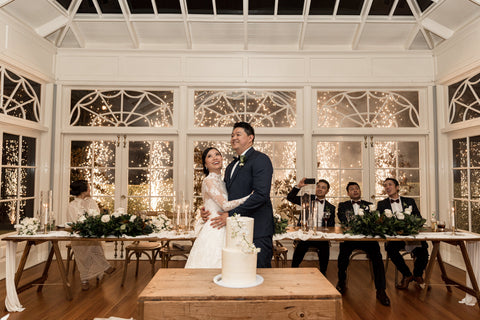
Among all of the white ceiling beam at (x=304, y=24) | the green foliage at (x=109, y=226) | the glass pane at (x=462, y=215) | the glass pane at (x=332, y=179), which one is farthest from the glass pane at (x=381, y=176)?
the green foliage at (x=109, y=226)

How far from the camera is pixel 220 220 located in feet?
8.07

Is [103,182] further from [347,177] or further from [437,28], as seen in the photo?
[437,28]

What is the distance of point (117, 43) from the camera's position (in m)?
5.80

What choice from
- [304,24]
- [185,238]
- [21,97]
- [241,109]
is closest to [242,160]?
[185,238]

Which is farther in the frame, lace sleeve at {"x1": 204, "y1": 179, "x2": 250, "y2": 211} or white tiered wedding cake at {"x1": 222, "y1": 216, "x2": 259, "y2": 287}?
lace sleeve at {"x1": 204, "y1": 179, "x2": 250, "y2": 211}

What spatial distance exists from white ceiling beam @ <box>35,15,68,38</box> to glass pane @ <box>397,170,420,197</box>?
600 cm

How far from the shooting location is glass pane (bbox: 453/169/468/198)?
5234 mm

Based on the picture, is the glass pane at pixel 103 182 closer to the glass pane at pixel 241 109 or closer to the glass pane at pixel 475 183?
the glass pane at pixel 241 109

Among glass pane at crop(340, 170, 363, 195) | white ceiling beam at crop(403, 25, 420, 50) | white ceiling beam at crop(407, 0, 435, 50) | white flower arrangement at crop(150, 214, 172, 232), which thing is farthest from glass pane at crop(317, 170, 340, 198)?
white flower arrangement at crop(150, 214, 172, 232)

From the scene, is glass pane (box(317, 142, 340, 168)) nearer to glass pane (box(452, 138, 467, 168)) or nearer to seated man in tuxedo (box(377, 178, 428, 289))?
seated man in tuxedo (box(377, 178, 428, 289))

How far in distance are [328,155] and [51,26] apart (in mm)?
4887

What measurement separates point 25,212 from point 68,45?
2.82 meters

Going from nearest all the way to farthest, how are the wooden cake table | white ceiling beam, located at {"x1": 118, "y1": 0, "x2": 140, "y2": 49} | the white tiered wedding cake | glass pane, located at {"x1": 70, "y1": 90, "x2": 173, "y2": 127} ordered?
the wooden cake table → the white tiered wedding cake → white ceiling beam, located at {"x1": 118, "y1": 0, "x2": 140, "y2": 49} → glass pane, located at {"x1": 70, "y1": 90, "x2": 173, "y2": 127}

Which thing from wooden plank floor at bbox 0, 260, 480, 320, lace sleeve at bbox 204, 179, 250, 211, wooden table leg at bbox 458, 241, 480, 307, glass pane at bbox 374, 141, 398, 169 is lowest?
wooden plank floor at bbox 0, 260, 480, 320
